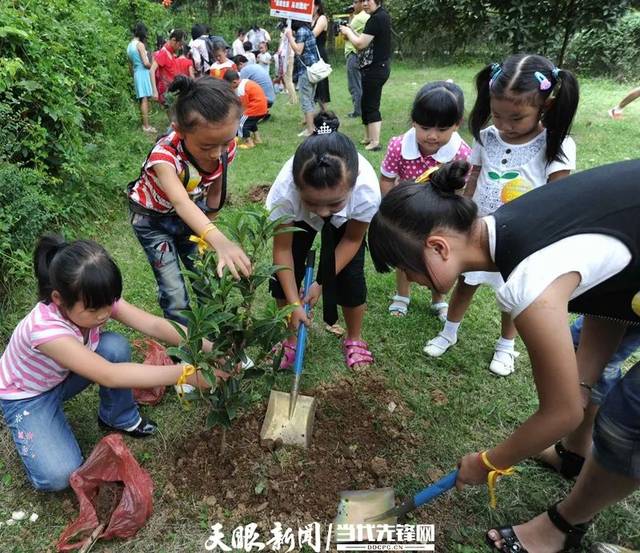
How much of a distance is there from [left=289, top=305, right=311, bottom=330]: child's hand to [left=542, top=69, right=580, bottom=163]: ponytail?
55.2 inches

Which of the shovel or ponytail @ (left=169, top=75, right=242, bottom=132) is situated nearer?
the shovel

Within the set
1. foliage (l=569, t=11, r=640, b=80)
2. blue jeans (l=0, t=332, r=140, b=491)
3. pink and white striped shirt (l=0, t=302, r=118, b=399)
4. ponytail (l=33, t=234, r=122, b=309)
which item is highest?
ponytail (l=33, t=234, r=122, b=309)

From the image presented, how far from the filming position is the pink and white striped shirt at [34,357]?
1813mm

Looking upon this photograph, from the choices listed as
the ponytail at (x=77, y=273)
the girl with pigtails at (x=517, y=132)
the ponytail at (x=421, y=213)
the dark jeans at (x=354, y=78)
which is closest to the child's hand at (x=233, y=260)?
the ponytail at (x=77, y=273)

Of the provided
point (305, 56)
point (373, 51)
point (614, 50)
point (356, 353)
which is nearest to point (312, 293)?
point (356, 353)

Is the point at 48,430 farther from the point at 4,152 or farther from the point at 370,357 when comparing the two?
the point at 4,152

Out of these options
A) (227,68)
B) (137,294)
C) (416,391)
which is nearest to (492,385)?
(416,391)

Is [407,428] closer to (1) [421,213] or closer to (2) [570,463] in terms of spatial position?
(2) [570,463]

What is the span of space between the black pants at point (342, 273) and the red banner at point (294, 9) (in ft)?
17.6

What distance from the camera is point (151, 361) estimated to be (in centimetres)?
262

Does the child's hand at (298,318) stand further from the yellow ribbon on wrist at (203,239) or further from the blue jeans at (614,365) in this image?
the blue jeans at (614,365)

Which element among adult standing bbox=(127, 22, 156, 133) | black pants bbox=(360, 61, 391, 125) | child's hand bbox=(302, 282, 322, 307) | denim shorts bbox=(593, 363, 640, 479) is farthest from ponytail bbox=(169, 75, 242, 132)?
adult standing bbox=(127, 22, 156, 133)

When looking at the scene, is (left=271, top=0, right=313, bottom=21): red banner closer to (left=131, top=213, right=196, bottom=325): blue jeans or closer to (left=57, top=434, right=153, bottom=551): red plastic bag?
(left=131, top=213, right=196, bottom=325): blue jeans

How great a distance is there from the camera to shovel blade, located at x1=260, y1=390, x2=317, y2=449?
2.23m
